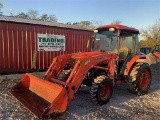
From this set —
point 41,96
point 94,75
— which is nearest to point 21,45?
point 94,75

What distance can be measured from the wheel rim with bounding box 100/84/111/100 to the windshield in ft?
4.63

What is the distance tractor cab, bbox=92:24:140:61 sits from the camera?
6.53 m

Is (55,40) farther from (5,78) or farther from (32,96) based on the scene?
(32,96)

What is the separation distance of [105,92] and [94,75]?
2.55 feet

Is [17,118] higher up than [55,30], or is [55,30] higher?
[55,30]

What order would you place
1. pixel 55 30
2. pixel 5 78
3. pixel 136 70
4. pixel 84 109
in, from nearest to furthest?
pixel 84 109 < pixel 136 70 < pixel 5 78 < pixel 55 30

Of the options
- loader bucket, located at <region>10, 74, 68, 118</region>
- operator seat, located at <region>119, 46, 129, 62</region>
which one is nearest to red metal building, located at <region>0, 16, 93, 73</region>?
operator seat, located at <region>119, 46, 129, 62</region>

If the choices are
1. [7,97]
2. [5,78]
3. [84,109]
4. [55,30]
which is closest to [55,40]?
[55,30]

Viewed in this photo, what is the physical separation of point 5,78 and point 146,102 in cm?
605

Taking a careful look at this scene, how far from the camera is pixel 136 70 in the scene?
6.68 meters

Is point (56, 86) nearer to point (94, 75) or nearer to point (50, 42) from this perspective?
point (94, 75)

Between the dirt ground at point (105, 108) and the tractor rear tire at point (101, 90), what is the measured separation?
0.19 m

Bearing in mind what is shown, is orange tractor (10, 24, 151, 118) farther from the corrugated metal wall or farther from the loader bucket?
the corrugated metal wall

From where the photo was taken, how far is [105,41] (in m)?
6.82
